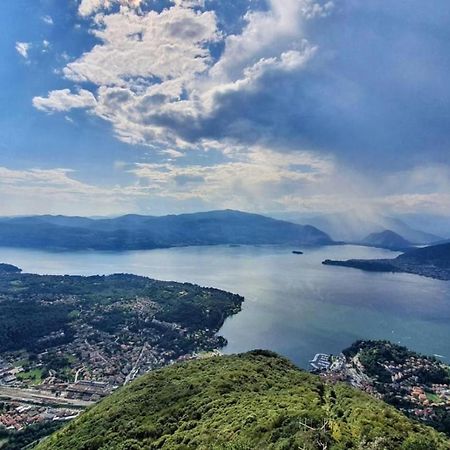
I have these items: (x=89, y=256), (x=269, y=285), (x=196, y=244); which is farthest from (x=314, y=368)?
(x=196, y=244)

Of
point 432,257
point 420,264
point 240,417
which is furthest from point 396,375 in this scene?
point 432,257

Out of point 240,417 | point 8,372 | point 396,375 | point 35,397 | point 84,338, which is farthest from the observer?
point 84,338

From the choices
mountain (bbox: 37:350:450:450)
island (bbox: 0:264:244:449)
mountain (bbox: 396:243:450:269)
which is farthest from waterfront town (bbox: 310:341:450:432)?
mountain (bbox: 396:243:450:269)

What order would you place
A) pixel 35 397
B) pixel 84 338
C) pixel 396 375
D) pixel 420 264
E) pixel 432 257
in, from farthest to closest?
1. pixel 432 257
2. pixel 420 264
3. pixel 84 338
4. pixel 396 375
5. pixel 35 397

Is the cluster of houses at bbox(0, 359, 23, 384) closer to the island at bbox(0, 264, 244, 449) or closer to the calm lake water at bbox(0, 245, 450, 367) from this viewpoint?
the island at bbox(0, 264, 244, 449)

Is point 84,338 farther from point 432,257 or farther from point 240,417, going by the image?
point 432,257

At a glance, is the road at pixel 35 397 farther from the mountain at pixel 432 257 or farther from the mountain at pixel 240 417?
the mountain at pixel 432 257

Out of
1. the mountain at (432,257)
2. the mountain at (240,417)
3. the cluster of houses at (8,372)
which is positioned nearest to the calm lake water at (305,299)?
the mountain at (432,257)
